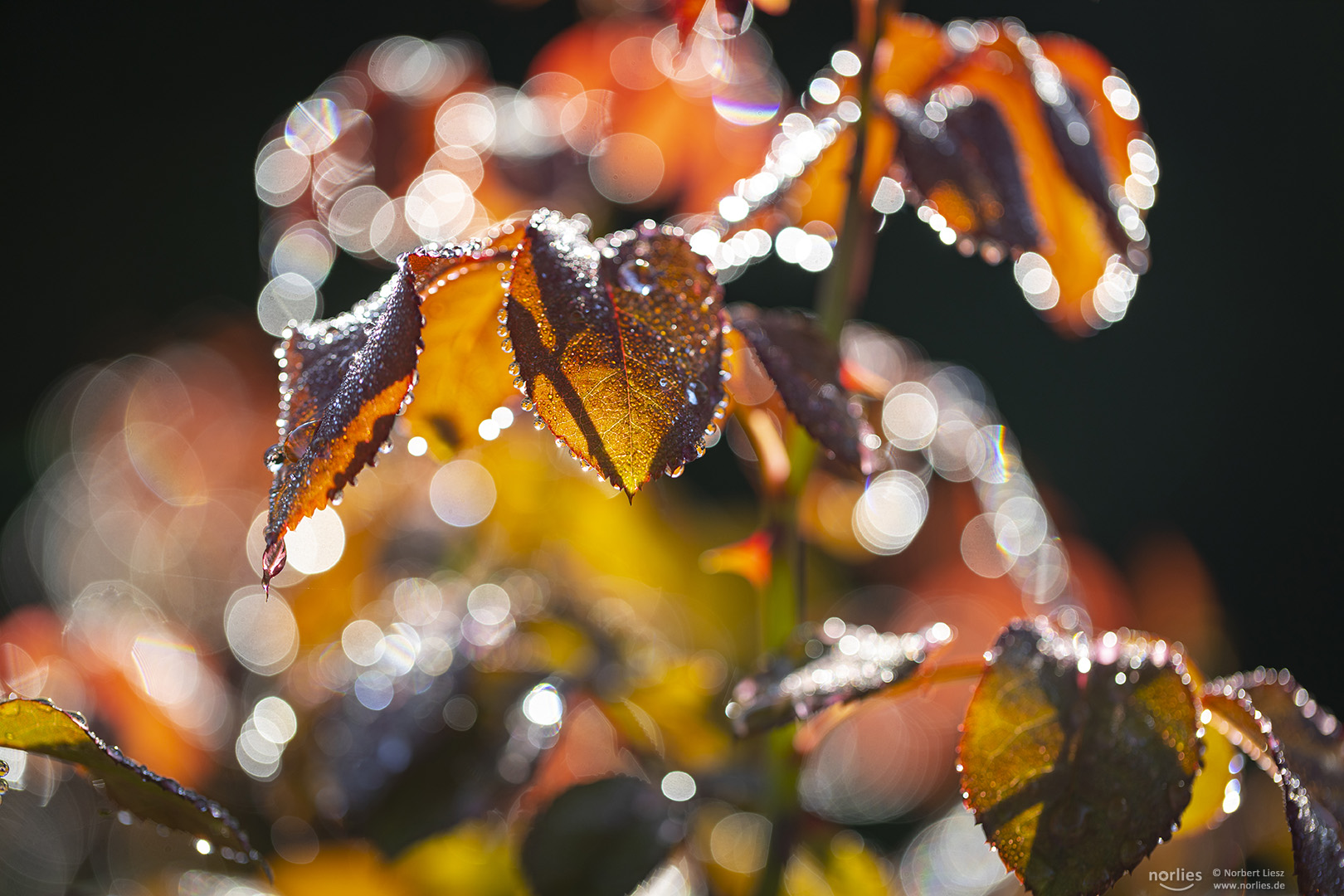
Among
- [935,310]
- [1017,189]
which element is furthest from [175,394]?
[935,310]

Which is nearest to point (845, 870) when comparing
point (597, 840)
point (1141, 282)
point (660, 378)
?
point (597, 840)

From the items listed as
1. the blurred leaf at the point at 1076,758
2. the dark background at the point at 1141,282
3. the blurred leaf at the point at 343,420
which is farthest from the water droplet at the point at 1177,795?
the dark background at the point at 1141,282

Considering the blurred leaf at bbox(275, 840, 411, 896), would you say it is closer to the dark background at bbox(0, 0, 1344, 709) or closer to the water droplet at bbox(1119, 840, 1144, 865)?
the water droplet at bbox(1119, 840, 1144, 865)

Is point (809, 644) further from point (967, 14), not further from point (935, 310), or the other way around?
point (967, 14)

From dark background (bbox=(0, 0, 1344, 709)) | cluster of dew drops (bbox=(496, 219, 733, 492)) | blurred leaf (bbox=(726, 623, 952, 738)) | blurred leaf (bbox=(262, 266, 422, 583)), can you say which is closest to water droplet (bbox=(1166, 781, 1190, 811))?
blurred leaf (bbox=(726, 623, 952, 738))

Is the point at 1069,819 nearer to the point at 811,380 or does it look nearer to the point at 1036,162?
the point at 811,380

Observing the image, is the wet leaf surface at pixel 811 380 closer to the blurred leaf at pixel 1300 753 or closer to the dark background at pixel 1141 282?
the blurred leaf at pixel 1300 753

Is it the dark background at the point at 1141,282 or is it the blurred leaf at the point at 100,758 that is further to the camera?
the dark background at the point at 1141,282
